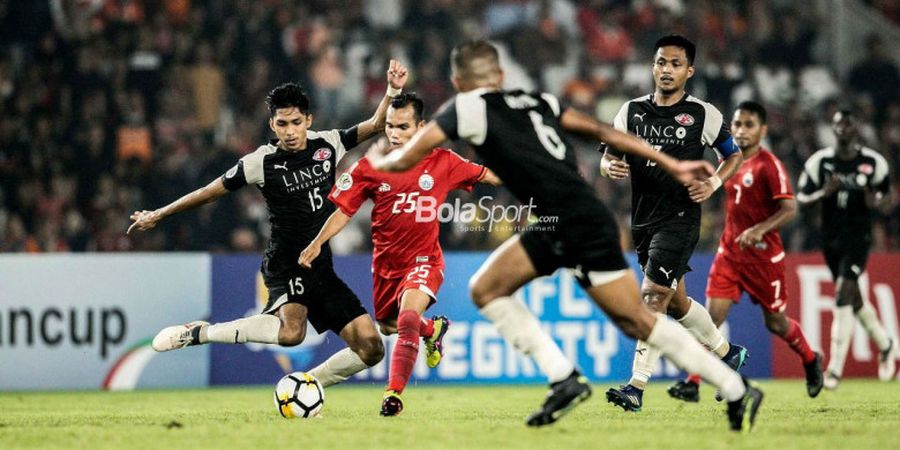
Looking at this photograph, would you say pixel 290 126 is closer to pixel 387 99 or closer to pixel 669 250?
pixel 387 99

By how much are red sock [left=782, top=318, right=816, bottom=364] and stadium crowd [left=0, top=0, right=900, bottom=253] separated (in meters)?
5.73

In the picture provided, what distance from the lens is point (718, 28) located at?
20344 mm

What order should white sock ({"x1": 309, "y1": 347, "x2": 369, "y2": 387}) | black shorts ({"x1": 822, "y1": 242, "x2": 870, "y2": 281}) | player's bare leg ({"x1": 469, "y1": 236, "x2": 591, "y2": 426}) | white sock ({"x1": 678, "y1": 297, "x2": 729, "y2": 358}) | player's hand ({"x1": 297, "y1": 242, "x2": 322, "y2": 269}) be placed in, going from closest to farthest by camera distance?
player's bare leg ({"x1": 469, "y1": 236, "x2": 591, "y2": 426}) < player's hand ({"x1": 297, "y1": 242, "x2": 322, "y2": 269}) < white sock ({"x1": 309, "y1": 347, "x2": 369, "y2": 387}) < white sock ({"x1": 678, "y1": 297, "x2": 729, "y2": 358}) < black shorts ({"x1": 822, "y1": 242, "x2": 870, "y2": 281})

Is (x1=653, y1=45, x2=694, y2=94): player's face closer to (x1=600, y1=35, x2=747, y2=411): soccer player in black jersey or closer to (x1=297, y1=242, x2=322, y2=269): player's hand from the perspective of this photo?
(x1=600, y1=35, x2=747, y2=411): soccer player in black jersey

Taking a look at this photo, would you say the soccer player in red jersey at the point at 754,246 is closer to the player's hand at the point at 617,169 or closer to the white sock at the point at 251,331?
the player's hand at the point at 617,169

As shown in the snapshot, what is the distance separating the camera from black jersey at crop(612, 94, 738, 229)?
30.6ft

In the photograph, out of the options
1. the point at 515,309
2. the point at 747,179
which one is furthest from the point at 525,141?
the point at 747,179

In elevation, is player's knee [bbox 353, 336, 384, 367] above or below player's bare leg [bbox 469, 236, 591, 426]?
below

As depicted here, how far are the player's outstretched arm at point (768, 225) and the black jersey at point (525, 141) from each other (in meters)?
3.57

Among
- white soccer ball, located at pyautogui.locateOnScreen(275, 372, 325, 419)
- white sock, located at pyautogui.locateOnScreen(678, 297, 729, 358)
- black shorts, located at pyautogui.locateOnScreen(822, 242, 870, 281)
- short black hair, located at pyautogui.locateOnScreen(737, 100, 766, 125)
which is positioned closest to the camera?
white soccer ball, located at pyautogui.locateOnScreen(275, 372, 325, 419)

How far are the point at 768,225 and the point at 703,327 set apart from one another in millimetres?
1257

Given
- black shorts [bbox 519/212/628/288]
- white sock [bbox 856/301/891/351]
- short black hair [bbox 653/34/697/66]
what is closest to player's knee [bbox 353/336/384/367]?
black shorts [bbox 519/212/628/288]

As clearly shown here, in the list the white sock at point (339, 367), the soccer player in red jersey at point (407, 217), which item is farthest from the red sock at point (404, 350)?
the white sock at point (339, 367)

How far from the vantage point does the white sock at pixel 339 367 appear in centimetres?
932
